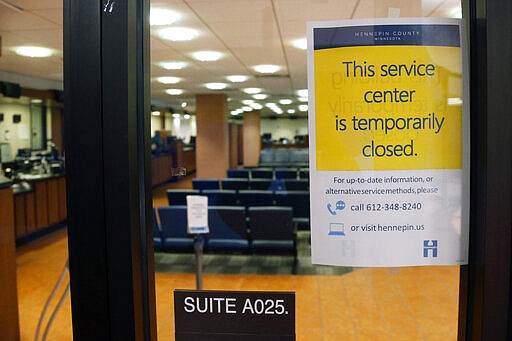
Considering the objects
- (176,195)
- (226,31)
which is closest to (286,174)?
(226,31)

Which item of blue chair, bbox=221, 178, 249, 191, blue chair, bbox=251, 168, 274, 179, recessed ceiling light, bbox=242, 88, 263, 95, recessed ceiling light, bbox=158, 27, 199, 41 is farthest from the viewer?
recessed ceiling light, bbox=242, 88, 263, 95

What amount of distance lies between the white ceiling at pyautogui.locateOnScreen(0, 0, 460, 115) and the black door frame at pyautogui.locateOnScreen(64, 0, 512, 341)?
0.08 meters

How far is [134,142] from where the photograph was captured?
0.94m

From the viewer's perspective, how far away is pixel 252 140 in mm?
15922

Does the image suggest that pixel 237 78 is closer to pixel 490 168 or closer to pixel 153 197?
pixel 153 197

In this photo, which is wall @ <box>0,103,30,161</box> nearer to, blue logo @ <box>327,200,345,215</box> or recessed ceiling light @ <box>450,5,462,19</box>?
blue logo @ <box>327,200,345,215</box>

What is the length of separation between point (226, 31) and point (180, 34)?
0.37 metres

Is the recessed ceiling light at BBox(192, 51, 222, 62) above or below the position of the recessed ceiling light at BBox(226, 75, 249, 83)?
below

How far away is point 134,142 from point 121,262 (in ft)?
0.82

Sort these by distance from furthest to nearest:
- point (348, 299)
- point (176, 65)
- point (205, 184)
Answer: point (205, 184)
point (176, 65)
point (348, 299)

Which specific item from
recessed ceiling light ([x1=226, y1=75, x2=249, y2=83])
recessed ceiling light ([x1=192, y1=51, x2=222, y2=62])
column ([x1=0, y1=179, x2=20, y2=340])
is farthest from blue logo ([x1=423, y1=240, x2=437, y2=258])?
recessed ceiling light ([x1=226, y1=75, x2=249, y2=83])

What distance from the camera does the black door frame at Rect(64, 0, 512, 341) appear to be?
2.91ft

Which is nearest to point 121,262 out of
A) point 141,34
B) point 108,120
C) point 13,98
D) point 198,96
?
point 108,120

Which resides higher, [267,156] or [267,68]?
[267,68]
